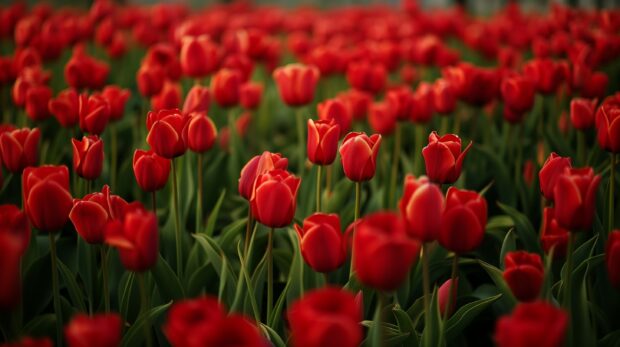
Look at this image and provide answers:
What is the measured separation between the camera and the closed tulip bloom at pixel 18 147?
178 centimetres

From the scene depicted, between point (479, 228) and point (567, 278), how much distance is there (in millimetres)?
296

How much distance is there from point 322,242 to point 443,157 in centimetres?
46

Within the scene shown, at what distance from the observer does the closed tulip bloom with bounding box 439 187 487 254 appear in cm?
120

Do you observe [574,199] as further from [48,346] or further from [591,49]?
[591,49]

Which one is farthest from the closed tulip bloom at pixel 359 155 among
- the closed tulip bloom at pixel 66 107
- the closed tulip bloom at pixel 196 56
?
the closed tulip bloom at pixel 196 56

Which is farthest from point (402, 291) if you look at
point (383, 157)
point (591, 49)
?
point (591, 49)

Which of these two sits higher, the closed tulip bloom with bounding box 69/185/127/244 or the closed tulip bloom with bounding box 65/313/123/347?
the closed tulip bloom with bounding box 65/313/123/347

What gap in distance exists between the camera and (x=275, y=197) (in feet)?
4.52

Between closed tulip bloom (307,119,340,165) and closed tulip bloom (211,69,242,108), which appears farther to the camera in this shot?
closed tulip bloom (211,69,242,108)

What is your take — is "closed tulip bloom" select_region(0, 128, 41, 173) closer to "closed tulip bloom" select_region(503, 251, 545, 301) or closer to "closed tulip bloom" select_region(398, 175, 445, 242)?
"closed tulip bloom" select_region(398, 175, 445, 242)

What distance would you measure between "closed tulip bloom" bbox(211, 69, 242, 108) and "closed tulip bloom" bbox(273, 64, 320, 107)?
0.22 meters

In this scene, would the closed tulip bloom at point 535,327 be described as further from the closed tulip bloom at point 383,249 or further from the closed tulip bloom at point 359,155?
the closed tulip bloom at point 359,155

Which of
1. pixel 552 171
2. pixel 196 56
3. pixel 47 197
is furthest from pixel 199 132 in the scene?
pixel 552 171

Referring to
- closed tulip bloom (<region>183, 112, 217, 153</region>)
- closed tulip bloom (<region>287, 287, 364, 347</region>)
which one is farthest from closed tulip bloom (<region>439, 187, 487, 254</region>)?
closed tulip bloom (<region>183, 112, 217, 153</region>)
